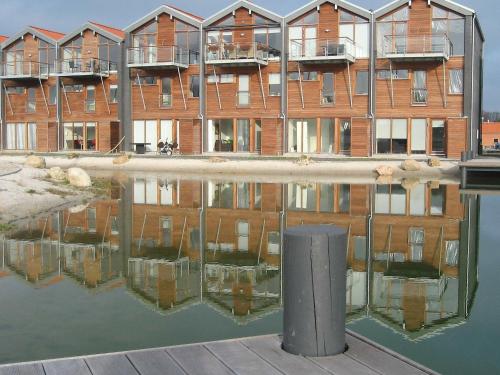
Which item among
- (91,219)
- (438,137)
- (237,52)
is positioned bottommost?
(91,219)

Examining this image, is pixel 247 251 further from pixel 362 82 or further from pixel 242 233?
pixel 362 82

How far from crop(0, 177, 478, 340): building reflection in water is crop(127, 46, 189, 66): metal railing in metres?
20.5

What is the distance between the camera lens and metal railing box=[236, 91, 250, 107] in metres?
41.0

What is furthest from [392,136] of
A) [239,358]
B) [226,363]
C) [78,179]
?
[226,363]

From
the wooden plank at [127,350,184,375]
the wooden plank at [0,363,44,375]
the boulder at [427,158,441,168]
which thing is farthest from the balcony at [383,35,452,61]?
the wooden plank at [0,363,44,375]

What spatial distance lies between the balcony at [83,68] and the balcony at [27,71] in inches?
69.7

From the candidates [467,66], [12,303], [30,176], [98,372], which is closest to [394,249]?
[12,303]

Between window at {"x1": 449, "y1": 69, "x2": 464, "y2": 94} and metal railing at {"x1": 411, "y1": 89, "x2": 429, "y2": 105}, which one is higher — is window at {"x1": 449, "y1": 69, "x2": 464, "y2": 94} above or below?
above

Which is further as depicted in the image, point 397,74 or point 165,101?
point 165,101

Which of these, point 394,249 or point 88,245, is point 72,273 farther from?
point 394,249

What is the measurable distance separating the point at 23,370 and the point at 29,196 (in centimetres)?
1489

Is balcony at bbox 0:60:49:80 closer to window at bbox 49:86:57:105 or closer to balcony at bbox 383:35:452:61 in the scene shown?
window at bbox 49:86:57:105

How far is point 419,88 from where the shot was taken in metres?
37.7

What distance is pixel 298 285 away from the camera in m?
5.50
